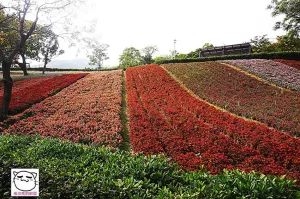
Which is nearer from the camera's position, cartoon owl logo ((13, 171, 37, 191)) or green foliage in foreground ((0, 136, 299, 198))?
green foliage in foreground ((0, 136, 299, 198))

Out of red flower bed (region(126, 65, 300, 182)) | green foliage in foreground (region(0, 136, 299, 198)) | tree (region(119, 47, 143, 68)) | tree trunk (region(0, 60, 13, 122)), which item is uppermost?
tree (region(119, 47, 143, 68))

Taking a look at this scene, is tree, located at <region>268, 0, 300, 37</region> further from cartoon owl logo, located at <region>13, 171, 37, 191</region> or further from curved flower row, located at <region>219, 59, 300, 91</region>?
cartoon owl logo, located at <region>13, 171, 37, 191</region>

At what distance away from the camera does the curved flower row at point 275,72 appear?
16.1m

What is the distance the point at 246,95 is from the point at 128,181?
40.7 ft

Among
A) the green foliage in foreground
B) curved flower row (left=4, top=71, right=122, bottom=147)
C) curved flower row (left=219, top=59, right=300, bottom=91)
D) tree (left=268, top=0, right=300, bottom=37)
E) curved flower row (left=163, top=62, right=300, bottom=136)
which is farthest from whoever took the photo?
tree (left=268, top=0, right=300, bottom=37)

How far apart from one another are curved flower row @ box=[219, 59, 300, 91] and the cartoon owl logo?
16577 mm

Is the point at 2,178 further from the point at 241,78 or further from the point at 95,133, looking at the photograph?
the point at 241,78

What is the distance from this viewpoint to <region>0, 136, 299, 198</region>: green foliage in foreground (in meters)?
3.58

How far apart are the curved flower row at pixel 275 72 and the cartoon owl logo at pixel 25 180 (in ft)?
54.4

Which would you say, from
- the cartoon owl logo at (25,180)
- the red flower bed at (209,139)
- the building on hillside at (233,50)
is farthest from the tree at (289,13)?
the cartoon owl logo at (25,180)

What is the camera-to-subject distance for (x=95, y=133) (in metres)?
9.35

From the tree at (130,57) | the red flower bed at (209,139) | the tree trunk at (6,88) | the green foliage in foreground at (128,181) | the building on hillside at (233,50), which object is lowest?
the red flower bed at (209,139)

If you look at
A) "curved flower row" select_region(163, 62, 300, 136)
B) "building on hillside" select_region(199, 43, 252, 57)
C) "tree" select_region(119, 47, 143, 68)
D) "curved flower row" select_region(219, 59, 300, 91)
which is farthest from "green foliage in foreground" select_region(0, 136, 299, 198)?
"tree" select_region(119, 47, 143, 68)

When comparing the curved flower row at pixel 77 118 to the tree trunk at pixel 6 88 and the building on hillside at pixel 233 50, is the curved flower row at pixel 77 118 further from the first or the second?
the building on hillside at pixel 233 50
